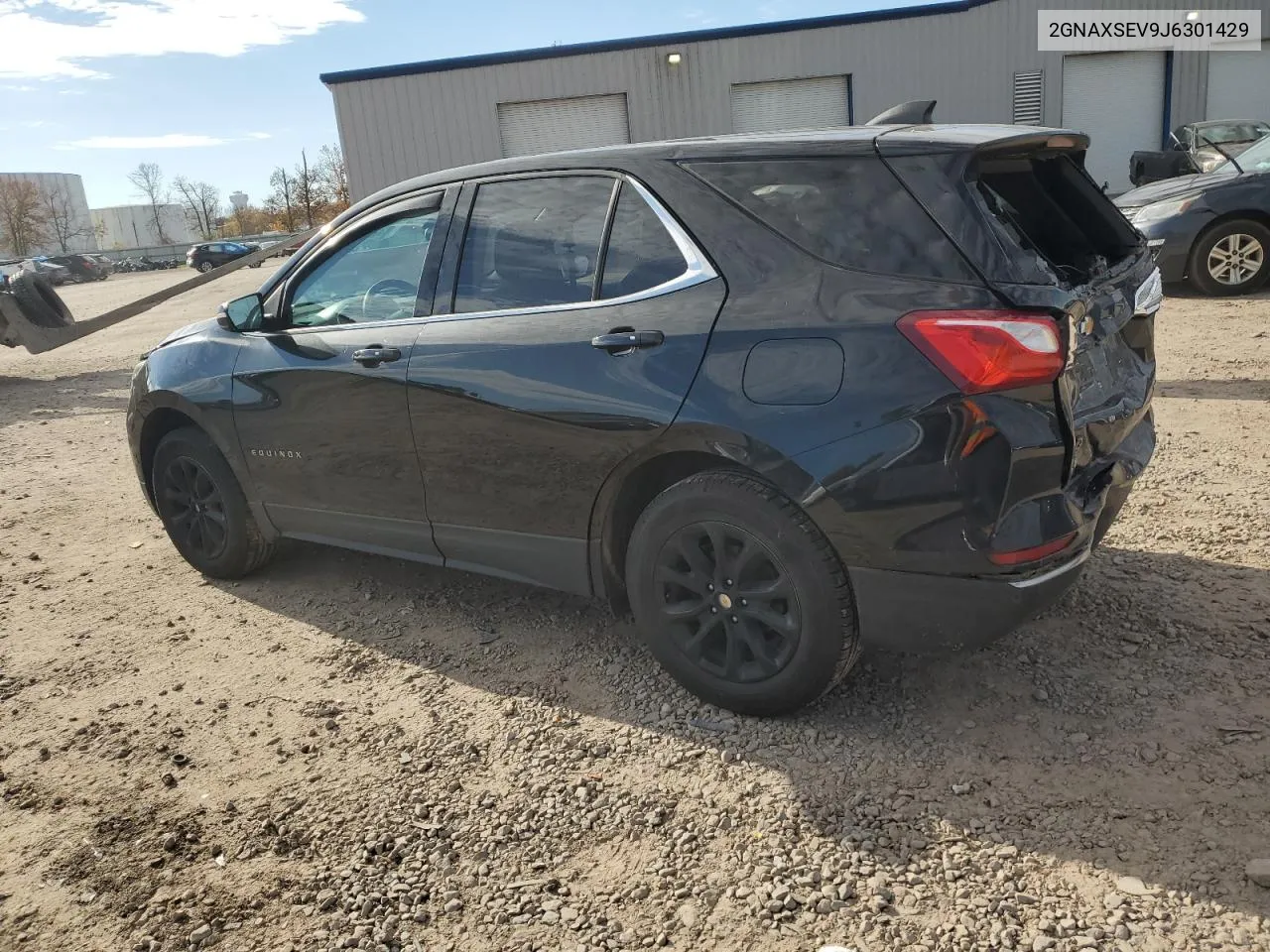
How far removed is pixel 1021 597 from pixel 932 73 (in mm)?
23597

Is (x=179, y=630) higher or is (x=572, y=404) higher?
(x=572, y=404)

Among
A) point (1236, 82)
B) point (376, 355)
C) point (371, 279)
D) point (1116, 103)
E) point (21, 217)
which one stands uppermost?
point (21, 217)

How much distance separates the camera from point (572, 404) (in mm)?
3109

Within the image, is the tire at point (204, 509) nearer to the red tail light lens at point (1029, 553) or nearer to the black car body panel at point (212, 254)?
the red tail light lens at point (1029, 553)

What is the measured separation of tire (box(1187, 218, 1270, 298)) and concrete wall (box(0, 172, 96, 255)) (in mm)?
103014

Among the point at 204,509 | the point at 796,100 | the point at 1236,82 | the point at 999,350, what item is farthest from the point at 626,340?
the point at 1236,82

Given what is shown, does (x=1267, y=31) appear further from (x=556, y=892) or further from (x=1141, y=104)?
(x=556, y=892)

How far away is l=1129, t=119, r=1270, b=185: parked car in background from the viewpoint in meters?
14.5

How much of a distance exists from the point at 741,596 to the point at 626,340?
0.85 m

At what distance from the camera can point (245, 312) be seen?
166 inches

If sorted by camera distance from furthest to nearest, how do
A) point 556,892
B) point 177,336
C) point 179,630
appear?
point 177,336 → point 179,630 → point 556,892

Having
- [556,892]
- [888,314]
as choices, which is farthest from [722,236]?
[556,892]

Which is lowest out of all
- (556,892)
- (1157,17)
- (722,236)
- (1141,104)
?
(556,892)

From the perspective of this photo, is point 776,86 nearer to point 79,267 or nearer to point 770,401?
point 770,401
